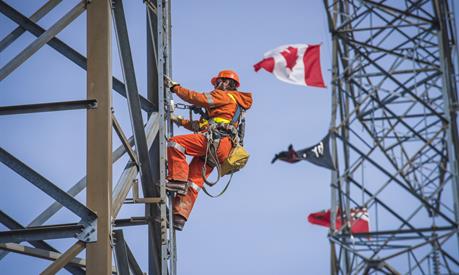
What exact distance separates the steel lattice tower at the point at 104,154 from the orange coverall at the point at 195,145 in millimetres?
267

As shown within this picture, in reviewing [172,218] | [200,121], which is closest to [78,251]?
[172,218]

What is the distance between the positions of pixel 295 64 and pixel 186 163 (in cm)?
1155

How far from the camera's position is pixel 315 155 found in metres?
18.3

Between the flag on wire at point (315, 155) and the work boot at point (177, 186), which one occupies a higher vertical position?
the flag on wire at point (315, 155)

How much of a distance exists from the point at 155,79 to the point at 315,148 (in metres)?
8.20

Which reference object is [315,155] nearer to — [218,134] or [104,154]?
[218,134]

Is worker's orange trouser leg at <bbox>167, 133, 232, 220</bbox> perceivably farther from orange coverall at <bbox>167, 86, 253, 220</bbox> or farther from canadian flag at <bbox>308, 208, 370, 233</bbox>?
canadian flag at <bbox>308, 208, 370, 233</bbox>

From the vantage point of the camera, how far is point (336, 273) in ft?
58.9

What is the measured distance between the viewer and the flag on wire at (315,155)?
18.2m

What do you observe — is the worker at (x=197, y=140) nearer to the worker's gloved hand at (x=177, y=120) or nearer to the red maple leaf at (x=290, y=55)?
the worker's gloved hand at (x=177, y=120)

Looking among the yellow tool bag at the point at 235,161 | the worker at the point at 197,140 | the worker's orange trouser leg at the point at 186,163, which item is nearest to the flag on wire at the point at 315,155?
the worker at the point at 197,140

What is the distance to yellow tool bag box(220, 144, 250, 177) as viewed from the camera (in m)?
11.9

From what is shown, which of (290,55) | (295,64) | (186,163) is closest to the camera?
(186,163)

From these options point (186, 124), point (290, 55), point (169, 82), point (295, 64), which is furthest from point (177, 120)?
point (290, 55)
